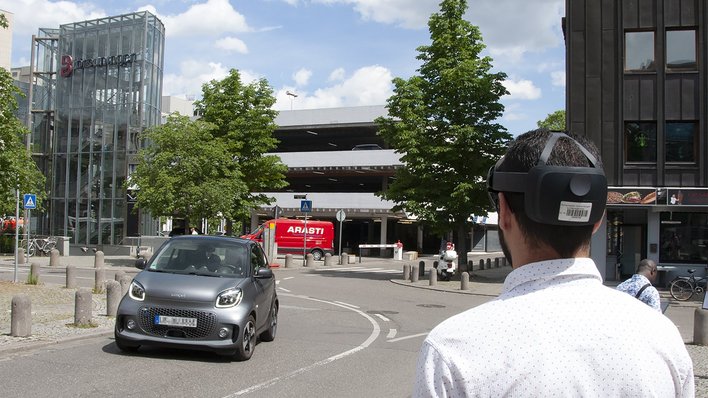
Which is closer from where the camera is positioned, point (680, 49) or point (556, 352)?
point (556, 352)

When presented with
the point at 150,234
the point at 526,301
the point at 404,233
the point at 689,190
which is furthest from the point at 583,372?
the point at 404,233

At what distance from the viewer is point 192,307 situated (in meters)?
9.09

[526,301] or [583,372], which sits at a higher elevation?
[526,301]

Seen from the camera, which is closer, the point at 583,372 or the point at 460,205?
the point at 583,372

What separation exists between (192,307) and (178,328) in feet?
1.07

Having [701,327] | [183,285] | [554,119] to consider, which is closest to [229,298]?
[183,285]

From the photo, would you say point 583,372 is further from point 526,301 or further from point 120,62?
point 120,62

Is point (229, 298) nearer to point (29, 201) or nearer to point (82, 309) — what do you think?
point (82, 309)

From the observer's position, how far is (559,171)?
5.61ft

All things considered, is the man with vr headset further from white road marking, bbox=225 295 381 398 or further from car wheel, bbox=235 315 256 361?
car wheel, bbox=235 315 256 361

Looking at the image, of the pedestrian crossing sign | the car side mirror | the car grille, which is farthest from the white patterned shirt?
the pedestrian crossing sign

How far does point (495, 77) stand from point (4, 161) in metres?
18.4

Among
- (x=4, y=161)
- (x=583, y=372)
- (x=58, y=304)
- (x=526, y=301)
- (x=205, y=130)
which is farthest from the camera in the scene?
(x=205, y=130)

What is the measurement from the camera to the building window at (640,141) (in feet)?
82.7
